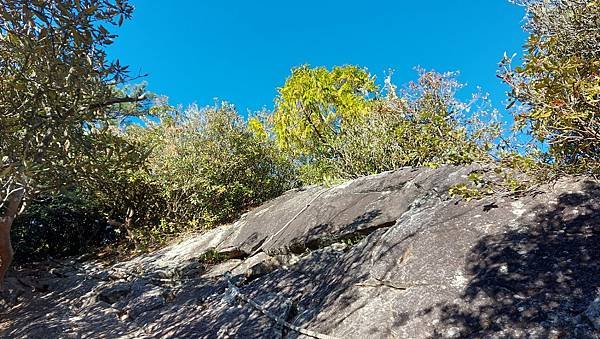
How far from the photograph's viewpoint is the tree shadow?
3.59 m

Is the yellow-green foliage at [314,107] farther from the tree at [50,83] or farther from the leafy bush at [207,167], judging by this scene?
the tree at [50,83]

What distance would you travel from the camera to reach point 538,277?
4000mm

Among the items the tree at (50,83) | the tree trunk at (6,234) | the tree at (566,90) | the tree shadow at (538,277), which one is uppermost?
the tree at (50,83)

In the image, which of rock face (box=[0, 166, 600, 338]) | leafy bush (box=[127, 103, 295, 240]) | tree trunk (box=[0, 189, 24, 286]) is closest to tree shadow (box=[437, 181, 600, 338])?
rock face (box=[0, 166, 600, 338])

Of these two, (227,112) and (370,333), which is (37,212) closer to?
(227,112)

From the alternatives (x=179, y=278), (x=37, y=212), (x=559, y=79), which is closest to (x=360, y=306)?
(x=559, y=79)

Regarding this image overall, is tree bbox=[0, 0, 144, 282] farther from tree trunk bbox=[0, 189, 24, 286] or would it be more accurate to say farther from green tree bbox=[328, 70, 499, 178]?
green tree bbox=[328, 70, 499, 178]

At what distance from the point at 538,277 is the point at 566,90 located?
179cm

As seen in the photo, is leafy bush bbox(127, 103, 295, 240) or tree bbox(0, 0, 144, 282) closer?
tree bbox(0, 0, 144, 282)

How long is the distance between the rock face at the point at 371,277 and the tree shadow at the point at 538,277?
14 mm

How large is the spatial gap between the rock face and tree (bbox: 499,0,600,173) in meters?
0.90

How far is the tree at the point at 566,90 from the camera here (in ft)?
11.3

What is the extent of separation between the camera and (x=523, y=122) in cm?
413

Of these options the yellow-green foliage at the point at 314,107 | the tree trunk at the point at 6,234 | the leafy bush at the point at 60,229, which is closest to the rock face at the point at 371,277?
the tree trunk at the point at 6,234
